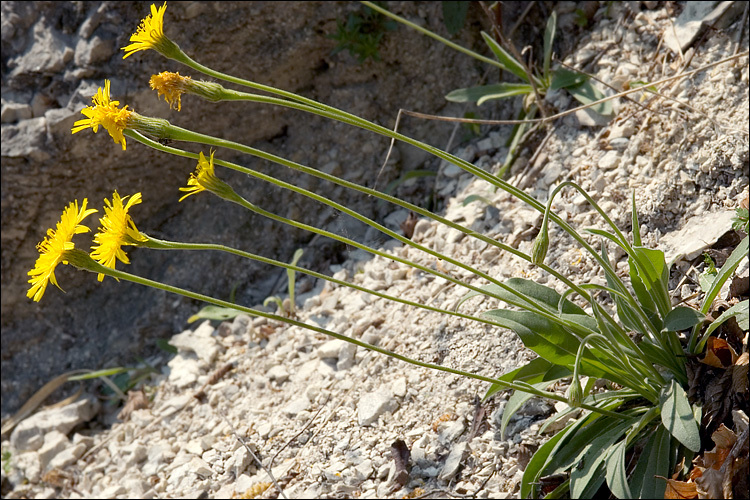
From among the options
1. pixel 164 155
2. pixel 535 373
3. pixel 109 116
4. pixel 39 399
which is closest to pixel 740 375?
pixel 535 373

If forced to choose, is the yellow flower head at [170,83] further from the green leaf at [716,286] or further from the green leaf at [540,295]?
the green leaf at [716,286]

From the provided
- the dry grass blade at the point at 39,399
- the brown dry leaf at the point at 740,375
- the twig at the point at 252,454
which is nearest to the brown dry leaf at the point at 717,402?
the brown dry leaf at the point at 740,375

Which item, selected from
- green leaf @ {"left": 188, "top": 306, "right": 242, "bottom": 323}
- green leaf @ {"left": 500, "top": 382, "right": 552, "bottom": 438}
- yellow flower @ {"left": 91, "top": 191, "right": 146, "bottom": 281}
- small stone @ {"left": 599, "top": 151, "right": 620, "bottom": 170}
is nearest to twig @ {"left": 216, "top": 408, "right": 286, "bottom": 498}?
green leaf @ {"left": 188, "top": 306, "right": 242, "bottom": 323}

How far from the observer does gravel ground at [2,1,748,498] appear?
2.35 m

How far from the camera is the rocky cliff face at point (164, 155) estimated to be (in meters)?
3.51

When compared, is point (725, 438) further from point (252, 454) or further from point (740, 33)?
point (740, 33)

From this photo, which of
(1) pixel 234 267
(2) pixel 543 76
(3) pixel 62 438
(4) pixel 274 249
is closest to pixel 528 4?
(2) pixel 543 76

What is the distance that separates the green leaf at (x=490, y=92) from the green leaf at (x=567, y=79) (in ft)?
0.40

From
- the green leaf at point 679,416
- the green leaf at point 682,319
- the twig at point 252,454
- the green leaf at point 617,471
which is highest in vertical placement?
the green leaf at point 682,319

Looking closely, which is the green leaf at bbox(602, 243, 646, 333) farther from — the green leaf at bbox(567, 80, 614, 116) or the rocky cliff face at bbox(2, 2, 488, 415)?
the rocky cliff face at bbox(2, 2, 488, 415)

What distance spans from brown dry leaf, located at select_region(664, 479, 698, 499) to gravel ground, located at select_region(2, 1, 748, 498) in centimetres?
46

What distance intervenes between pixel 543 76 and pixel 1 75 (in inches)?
111

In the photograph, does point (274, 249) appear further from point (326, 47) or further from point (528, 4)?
point (528, 4)

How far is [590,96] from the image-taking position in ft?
9.86
